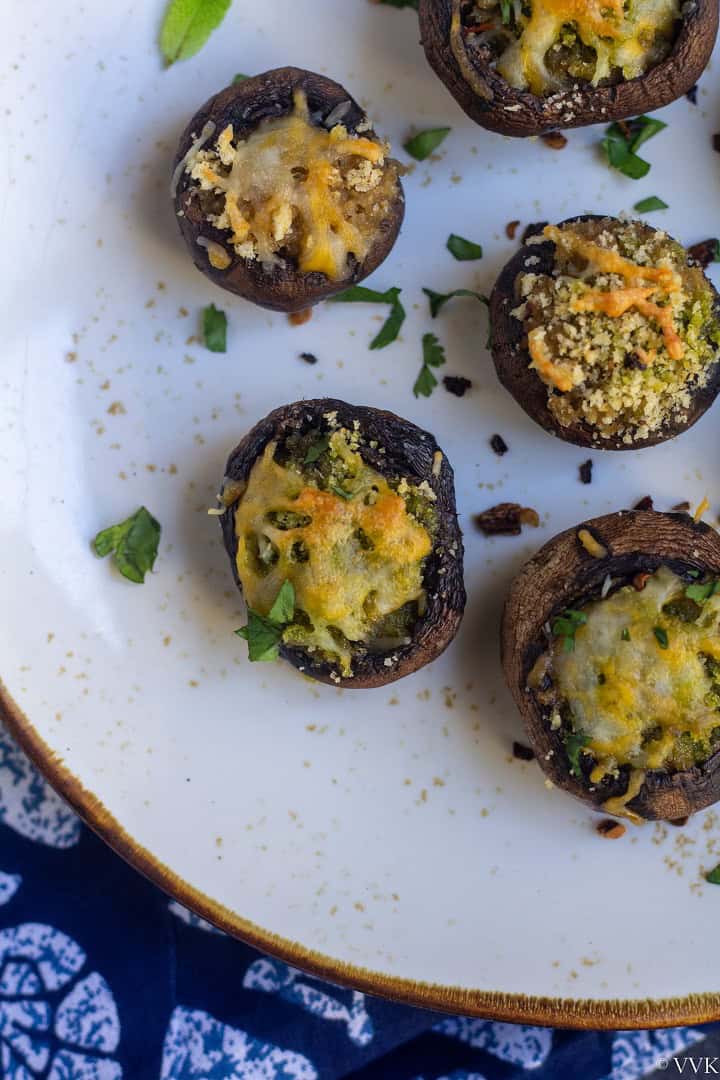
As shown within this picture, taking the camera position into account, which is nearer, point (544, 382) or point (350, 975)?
point (544, 382)

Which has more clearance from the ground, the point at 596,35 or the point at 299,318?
the point at 596,35

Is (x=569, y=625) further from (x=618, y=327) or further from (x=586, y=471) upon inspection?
(x=618, y=327)

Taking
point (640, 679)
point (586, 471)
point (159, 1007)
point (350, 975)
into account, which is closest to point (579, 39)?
point (586, 471)

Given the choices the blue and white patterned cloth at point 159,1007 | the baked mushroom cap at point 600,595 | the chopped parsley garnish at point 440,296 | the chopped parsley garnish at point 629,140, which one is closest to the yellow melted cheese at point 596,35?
the chopped parsley garnish at point 629,140

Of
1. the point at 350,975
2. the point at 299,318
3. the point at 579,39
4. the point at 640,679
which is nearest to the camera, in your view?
the point at 640,679

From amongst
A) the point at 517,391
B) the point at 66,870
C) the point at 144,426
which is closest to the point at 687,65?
the point at 517,391

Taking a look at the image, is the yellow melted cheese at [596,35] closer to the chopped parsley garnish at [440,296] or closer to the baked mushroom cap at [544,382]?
the baked mushroom cap at [544,382]
